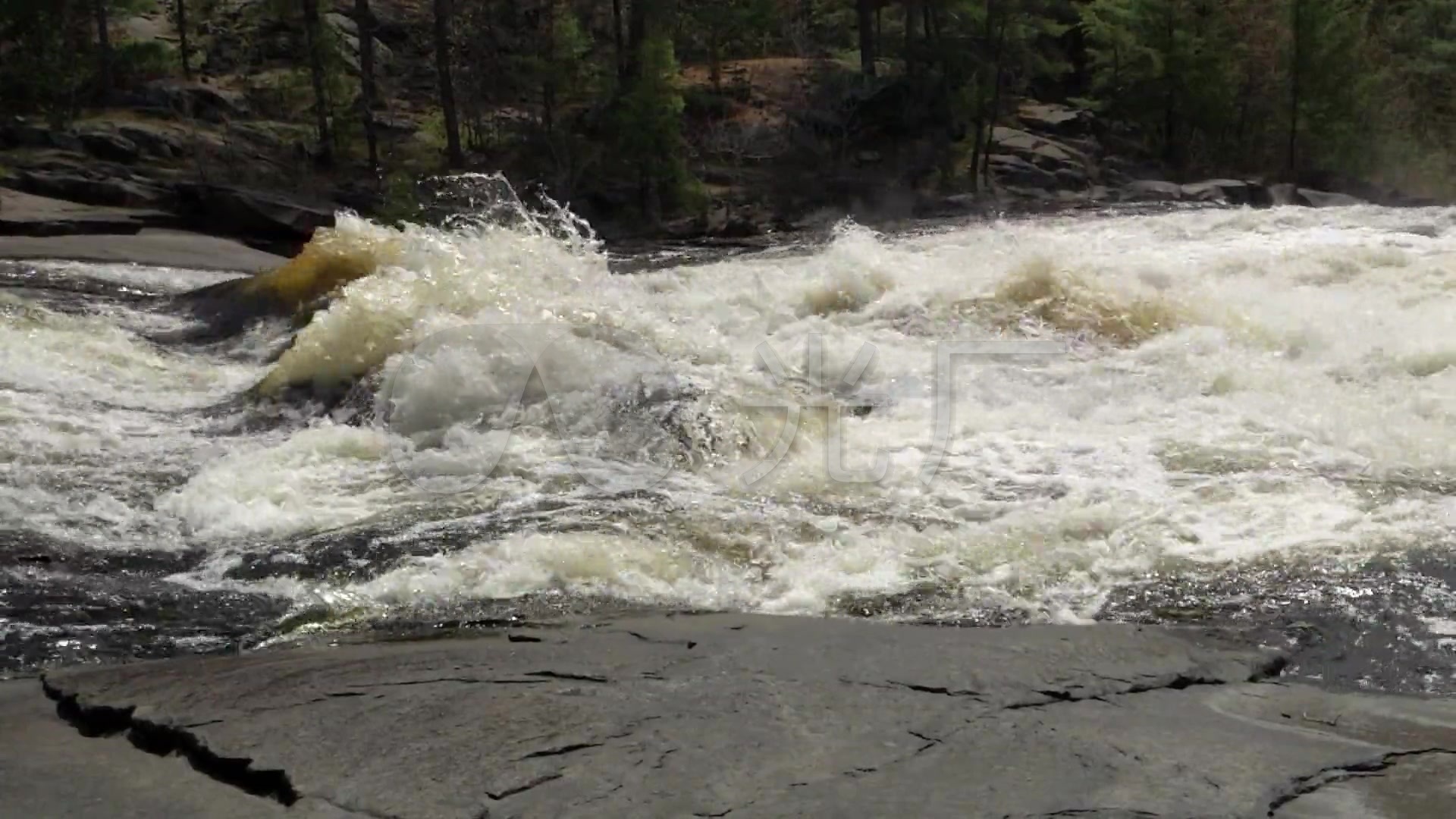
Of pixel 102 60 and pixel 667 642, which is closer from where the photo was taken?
pixel 667 642

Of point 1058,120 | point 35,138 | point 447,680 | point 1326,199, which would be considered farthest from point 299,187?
point 447,680

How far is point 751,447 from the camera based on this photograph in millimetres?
7297

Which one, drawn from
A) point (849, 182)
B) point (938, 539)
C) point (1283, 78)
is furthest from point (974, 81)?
point (938, 539)

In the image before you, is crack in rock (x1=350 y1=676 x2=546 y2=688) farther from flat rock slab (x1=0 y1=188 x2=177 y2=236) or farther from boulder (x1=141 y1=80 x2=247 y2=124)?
boulder (x1=141 y1=80 x2=247 y2=124)

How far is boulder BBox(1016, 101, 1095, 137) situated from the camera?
32.9 m

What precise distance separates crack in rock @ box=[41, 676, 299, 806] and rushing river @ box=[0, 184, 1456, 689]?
0.90m

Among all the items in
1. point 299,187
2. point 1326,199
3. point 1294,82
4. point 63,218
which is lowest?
point 1326,199

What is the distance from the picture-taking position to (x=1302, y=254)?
1247 cm

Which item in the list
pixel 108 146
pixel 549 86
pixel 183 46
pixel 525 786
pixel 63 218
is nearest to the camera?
pixel 525 786

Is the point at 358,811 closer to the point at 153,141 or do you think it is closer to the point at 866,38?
the point at 153,141

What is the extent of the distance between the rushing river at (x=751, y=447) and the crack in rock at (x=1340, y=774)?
1111 millimetres

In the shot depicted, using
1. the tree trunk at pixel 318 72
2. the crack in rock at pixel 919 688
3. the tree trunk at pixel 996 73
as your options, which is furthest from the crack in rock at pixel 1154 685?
the tree trunk at pixel 318 72

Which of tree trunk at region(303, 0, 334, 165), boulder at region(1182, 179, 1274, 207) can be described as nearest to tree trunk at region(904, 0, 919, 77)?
boulder at region(1182, 179, 1274, 207)

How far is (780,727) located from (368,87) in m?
26.7
